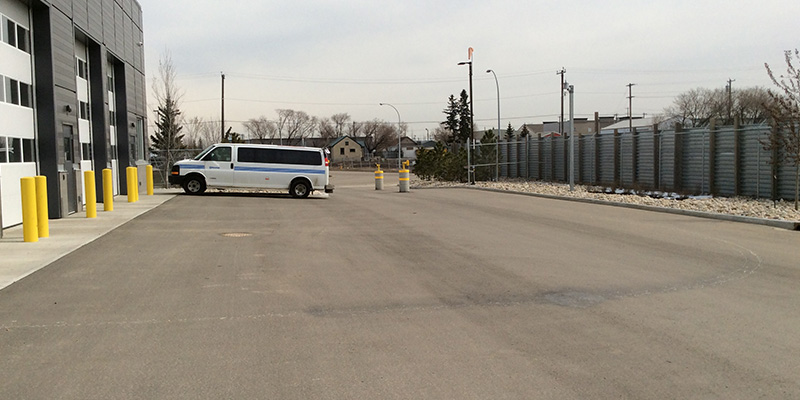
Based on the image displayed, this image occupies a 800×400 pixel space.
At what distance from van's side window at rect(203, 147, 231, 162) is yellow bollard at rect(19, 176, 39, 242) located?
488 inches

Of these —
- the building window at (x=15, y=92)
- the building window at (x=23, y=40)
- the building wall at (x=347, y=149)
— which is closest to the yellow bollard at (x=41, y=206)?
the building window at (x=15, y=92)

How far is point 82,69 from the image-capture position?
22078 mm

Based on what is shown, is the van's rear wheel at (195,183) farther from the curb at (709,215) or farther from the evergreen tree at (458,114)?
the evergreen tree at (458,114)

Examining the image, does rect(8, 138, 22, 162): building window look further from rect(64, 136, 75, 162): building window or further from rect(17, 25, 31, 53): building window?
rect(17, 25, 31, 53): building window

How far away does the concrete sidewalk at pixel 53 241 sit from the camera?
29.6 feet

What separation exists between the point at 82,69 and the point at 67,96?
16.3 feet

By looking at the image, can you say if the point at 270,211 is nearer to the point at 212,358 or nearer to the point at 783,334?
the point at 212,358

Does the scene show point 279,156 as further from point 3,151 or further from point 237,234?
point 237,234

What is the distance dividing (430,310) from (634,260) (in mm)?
4439

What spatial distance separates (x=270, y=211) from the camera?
17.9 metres

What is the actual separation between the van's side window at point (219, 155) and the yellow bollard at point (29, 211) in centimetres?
1239

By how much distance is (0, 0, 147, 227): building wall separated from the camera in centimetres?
1536

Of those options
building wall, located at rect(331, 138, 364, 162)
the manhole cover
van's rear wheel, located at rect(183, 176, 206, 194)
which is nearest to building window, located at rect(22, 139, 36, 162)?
the manhole cover

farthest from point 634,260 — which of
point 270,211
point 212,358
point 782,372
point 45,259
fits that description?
point 270,211
